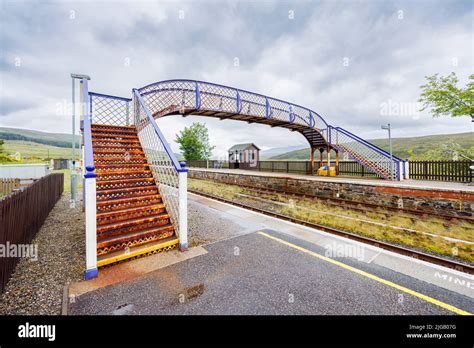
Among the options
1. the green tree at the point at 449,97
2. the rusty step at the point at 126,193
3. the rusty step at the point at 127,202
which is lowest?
the rusty step at the point at 127,202

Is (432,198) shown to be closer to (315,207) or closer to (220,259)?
(315,207)

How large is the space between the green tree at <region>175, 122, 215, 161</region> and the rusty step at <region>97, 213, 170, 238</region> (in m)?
34.0

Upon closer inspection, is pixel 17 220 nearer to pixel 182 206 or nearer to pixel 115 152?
pixel 115 152

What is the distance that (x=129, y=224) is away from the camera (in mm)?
4559

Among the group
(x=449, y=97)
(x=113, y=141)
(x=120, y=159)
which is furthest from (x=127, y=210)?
(x=449, y=97)

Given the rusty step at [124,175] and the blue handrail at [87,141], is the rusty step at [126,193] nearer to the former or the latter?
the rusty step at [124,175]

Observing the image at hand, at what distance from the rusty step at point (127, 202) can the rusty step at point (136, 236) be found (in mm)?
801

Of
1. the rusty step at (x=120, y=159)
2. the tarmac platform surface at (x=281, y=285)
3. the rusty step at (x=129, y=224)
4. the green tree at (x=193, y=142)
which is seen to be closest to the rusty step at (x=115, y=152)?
the rusty step at (x=120, y=159)

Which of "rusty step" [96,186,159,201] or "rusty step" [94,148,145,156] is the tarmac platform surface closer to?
"rusty step" [96,186,159,201]

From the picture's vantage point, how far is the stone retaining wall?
24.4 feet

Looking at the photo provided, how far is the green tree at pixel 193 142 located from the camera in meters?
38.3

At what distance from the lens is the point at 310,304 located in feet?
9.30

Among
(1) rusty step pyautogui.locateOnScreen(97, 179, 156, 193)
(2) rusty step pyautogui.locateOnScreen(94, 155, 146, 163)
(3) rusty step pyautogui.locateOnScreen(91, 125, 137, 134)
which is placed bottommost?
(1) rusty step pyautogui.locateOnScreen(97, 179, 156, 193)

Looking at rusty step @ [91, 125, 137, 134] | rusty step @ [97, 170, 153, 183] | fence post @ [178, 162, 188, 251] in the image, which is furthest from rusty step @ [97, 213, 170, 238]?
rusty step @ [91, 125, 137, 134]
